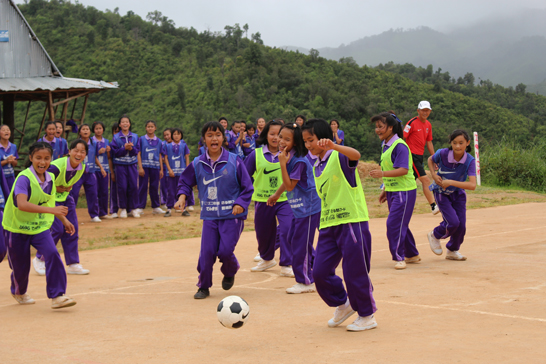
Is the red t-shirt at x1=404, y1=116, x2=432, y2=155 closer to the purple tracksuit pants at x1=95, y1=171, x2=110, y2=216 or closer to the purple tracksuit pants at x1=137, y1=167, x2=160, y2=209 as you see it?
the purple tracksuit pants at x1=137, y1=167, x2=160, y2=209

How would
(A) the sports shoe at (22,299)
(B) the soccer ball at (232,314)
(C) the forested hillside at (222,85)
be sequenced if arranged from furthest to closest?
1. (C) the forested hillside at (222,85)
2. (A) the sports shoe at (22,299)
3. (B) the soccer ball at (232,314)

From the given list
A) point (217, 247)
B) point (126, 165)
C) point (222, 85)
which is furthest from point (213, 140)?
point (222, 85)

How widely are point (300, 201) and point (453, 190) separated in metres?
2.57

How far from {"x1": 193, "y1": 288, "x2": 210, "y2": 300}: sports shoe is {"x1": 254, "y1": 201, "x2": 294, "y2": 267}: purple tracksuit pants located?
1286mm

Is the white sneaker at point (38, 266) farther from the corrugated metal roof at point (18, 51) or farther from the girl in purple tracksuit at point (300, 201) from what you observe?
the corrugated metal roof at point (18, 51)

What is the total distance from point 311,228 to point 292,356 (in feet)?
8.43

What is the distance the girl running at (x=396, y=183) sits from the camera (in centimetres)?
677

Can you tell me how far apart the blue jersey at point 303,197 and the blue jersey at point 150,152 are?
776 cm

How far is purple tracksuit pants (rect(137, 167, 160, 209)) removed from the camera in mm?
13344

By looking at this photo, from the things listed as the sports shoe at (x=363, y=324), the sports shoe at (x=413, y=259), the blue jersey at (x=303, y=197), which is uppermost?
the blue jersey at (x=303, y=197)

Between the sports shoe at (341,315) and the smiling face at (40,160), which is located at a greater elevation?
the smiling face at (40,160)

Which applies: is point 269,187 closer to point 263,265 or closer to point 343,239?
point 263,265

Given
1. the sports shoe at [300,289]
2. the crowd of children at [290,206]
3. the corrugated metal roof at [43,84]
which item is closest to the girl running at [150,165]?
the crowd of children at [290,206]

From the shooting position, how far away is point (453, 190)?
7.48 metres
